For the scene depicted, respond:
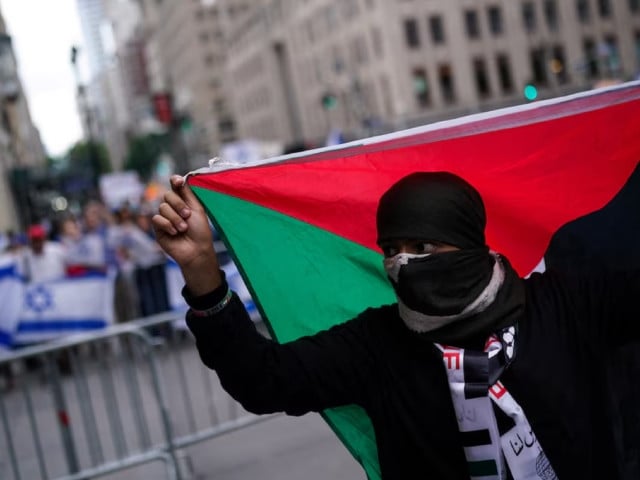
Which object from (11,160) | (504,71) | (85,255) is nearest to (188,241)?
(85,255)

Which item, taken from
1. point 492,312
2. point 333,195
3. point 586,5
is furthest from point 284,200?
point 586,5

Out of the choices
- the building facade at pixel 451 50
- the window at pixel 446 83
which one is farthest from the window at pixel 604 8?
the window at pixel 446 83

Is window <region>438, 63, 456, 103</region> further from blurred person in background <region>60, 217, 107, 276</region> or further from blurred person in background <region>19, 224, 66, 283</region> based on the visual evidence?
blurred person in background <region>19, 224, 66, 283</region>

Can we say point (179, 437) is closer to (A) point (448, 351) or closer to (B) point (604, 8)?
(A) point (448, 351)

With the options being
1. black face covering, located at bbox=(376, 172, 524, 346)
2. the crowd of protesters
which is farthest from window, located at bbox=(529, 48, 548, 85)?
black face covering, located at bbox=(376, 172, 524, 346)

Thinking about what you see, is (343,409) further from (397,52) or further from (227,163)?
(397,52)

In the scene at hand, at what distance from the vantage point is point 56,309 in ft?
33.4

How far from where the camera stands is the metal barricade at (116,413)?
6281 millimetres

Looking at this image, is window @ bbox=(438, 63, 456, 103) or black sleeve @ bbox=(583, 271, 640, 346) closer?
black sleeve @ bbox=(583, 271, 640, 346)

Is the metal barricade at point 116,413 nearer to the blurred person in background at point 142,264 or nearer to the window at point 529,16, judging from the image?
the blurred person in background at point 142,264

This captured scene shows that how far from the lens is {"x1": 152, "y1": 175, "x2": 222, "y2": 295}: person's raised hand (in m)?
2.29

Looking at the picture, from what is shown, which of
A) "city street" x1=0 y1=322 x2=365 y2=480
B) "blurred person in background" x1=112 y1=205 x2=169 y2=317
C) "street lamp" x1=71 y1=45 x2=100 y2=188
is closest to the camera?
"city street" x1=0 y1=322 x2=365 y2=480

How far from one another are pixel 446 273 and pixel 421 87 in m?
53.7

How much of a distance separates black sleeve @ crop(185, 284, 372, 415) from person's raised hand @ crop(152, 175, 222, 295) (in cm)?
5
